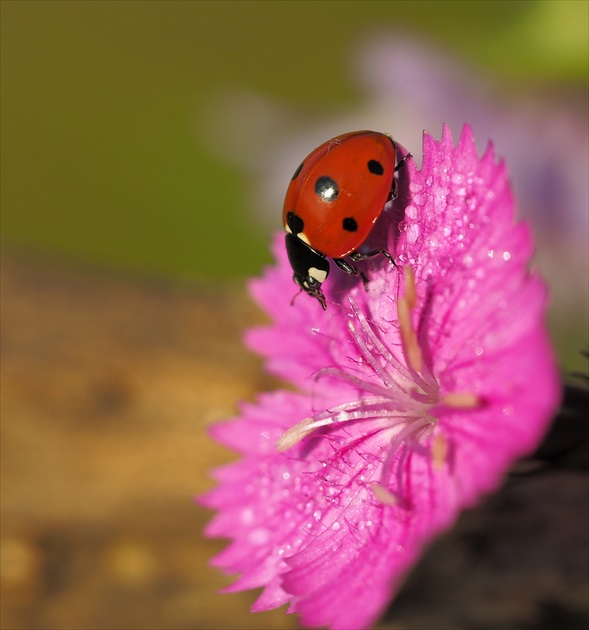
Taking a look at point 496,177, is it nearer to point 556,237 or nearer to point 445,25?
point 556,237

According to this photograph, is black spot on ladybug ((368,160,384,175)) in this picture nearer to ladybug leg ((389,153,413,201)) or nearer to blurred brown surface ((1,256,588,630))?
ladybug leg ((389,153,413,201))

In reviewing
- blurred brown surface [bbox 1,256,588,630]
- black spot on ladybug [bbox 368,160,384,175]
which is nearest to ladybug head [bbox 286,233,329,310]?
black spot on ladybug [bbox 368,160,384,175]

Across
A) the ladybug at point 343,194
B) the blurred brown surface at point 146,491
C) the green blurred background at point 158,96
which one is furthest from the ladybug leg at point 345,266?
the green blurred background at point 158,96

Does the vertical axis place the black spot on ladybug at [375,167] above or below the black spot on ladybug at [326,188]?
below

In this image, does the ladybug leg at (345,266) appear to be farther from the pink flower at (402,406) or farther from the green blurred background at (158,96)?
the green blurred background at (158,96)

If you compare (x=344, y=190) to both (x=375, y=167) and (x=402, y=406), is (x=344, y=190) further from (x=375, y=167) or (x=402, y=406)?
(x=402, y=406)

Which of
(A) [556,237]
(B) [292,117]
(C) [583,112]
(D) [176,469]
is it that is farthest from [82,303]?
(B) [292,117]
